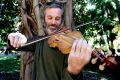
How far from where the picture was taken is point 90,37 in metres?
9.34

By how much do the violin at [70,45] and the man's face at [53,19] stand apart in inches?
2.5

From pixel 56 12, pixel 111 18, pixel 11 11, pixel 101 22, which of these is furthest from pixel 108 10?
pixel 56 12

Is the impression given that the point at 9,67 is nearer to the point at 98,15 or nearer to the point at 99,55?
the point at 98,15

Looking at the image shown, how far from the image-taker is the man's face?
8.87ft

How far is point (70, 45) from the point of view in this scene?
2.45 metres

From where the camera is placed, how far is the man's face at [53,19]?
8.87 feet

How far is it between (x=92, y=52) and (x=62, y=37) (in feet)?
1.69

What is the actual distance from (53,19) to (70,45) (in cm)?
36

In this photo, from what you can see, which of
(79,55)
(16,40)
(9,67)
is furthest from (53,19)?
(9,67)

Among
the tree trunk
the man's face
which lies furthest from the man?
the tree trunk

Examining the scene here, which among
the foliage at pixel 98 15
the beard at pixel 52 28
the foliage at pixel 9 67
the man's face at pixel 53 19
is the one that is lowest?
the foliage at pixel 9 67

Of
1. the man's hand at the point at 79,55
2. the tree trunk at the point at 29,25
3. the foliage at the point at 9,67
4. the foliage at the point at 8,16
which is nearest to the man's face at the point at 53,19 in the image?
the man's hand at the point at 79,55

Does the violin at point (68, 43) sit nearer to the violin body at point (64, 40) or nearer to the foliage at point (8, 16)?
the violin body at point (64, 40)

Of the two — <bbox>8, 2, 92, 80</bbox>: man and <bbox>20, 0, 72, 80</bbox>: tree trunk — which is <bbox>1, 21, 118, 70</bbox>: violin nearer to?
<bbox>8, 2, 92, 80</bbox>: man
